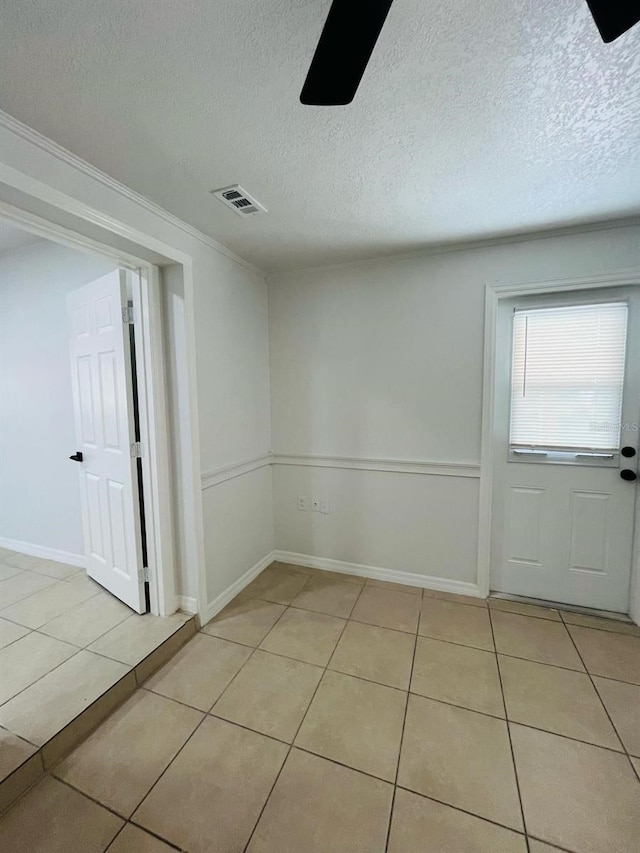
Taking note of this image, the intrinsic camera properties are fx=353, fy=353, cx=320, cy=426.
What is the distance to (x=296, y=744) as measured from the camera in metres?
1.43

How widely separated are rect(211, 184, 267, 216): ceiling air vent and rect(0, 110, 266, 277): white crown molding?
1.12 feet

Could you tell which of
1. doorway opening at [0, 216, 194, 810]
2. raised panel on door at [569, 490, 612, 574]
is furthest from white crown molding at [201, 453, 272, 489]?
raised panel on door at [569, 490, 612, 574]

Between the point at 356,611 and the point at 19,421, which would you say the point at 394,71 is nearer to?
the point at 356,611

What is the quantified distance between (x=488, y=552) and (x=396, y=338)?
1.60 m

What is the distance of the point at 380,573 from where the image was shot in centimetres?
270

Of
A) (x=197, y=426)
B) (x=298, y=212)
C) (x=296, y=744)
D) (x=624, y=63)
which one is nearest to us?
(x=624, y=63)

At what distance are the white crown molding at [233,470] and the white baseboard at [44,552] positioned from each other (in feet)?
4.51

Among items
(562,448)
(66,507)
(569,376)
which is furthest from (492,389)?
(66,507)

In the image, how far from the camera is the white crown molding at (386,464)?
7.93 ft

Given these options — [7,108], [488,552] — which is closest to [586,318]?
[488,552]

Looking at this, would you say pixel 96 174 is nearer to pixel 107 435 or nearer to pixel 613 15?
pixel 107 435

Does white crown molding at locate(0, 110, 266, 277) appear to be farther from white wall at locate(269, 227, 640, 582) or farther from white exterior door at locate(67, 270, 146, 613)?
white wall at locate(269, 227, 640, 582)

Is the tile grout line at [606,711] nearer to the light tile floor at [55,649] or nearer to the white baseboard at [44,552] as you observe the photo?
the light tile floor at [55,649]

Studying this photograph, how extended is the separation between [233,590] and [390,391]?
179 cm
